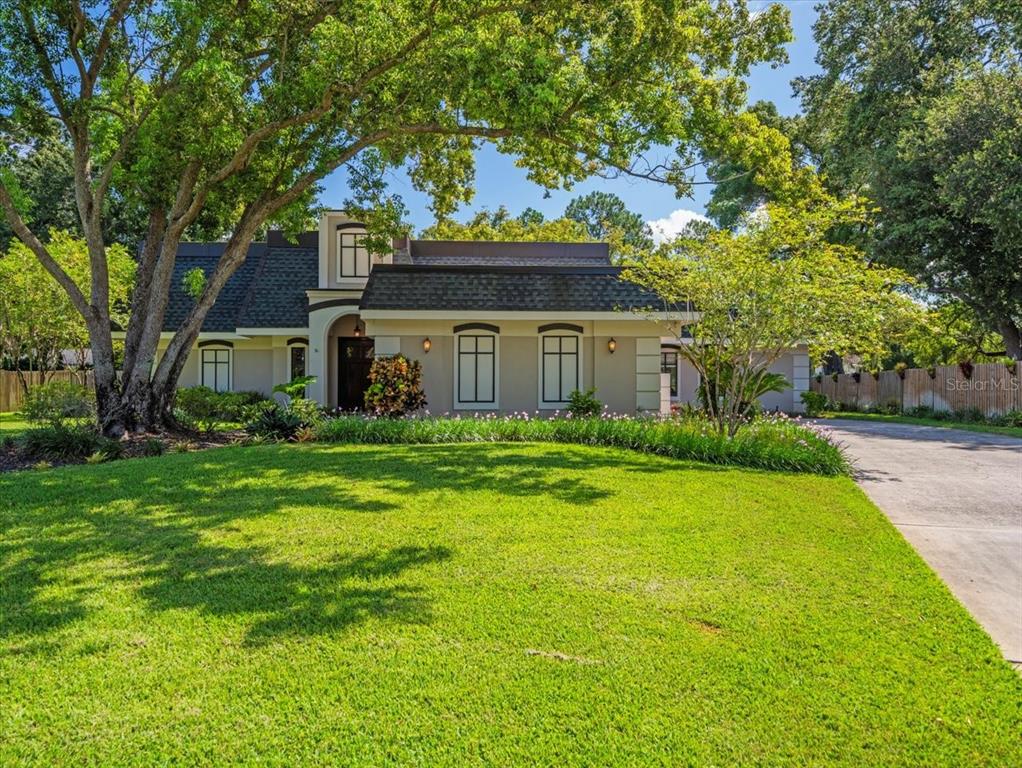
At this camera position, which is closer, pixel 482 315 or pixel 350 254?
pixel 482 315

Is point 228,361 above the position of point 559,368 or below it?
above

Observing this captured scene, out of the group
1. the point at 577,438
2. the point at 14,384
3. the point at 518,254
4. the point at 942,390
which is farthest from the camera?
the point at 14,384

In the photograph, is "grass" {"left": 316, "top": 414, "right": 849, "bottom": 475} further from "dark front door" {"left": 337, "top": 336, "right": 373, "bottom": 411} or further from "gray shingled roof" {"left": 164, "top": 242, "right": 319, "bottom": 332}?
"gray shingled roof" {"left": 164, "top": 242, "right": 319, "bottom": 332}

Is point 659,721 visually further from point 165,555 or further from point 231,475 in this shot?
point 231,475

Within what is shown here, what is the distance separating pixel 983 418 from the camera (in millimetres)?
19312

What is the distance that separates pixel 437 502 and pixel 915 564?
4457 mm

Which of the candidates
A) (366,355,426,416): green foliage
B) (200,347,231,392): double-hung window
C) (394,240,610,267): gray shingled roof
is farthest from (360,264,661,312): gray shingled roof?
(200,347,231,392): double-hung window

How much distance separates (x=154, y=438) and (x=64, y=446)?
140 cm

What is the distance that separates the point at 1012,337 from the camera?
21922mm

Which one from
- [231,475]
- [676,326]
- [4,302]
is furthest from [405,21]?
[4,302]

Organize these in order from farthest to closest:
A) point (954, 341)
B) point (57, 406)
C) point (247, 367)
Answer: point (954, 341) → point (247, 367) → point (57, 406)

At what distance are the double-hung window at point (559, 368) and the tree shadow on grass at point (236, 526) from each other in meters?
5.25

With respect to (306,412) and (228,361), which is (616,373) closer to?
(306,412)

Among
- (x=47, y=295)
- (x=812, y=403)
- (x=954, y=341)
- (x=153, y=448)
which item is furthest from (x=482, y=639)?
(x=954, y=341)
